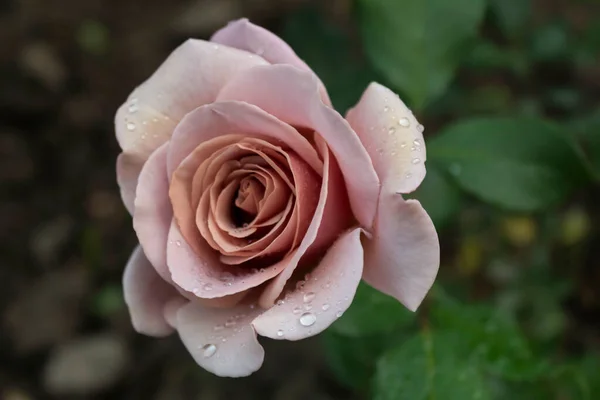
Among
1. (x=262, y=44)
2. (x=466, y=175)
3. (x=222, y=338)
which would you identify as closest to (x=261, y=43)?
(x=262, y=44)

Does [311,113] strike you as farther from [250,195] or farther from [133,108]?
[133,108]

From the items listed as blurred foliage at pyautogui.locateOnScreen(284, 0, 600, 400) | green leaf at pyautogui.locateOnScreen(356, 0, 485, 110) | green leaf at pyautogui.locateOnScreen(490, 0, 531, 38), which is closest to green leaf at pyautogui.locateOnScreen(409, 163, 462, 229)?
blurred foliage at pyautogui.locateOnScreen(284, 0, 600, 400)

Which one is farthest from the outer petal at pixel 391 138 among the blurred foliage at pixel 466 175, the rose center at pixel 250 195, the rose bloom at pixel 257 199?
the blurred foliage at pixel 466 175

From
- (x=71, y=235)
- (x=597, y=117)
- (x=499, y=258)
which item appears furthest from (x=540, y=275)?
(x=71, y=235)

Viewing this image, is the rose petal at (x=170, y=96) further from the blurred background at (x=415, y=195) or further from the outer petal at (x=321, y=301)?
the blurred background at (x=415, y=195)

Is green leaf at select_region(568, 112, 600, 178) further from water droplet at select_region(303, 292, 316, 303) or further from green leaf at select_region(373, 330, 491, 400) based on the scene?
water droplet at select_region(303, 292, 316, 303)
